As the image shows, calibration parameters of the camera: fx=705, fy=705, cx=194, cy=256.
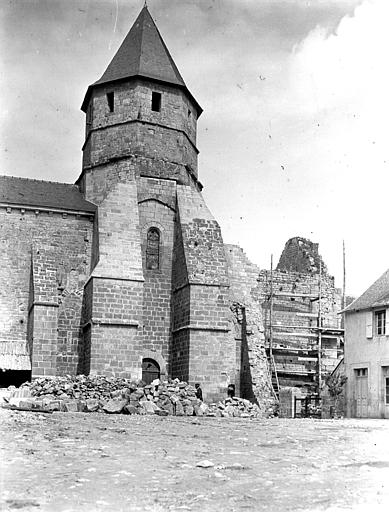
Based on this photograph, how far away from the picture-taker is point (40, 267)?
2317 cm

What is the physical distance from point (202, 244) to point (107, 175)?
468 centimetres

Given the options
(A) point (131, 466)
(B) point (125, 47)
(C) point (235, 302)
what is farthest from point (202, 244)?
(A) point (131, 466)

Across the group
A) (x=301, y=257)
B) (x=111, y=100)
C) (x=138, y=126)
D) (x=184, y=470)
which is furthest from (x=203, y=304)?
(x=184, y=470)

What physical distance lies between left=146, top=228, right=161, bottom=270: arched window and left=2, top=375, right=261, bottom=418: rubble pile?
4.98 metres

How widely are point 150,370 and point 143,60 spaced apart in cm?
1183

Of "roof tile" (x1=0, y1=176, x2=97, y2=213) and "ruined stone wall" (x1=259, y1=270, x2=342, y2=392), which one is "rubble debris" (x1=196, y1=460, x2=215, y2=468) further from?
"ruined stone wall" (x1=259, y1=270, x2=342, y2=392)

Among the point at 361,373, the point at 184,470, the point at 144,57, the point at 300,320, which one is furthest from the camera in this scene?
the point at 300,320

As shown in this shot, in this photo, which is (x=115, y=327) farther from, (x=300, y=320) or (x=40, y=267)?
(x=300, y=320)

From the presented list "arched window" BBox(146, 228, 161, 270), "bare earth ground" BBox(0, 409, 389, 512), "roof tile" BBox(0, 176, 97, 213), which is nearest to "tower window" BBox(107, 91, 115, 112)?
"roof tile" BBox(0, 176, 97, 213)

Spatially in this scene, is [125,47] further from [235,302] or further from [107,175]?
[235,302]

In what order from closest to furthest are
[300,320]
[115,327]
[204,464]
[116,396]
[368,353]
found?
[204,464] < [116,396] < [115,327] < [368,353] < [300,320]

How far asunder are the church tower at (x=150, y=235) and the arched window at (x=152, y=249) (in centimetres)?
4

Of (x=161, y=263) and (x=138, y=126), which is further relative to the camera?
(x=138, y=126)

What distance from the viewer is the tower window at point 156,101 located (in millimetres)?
26406
